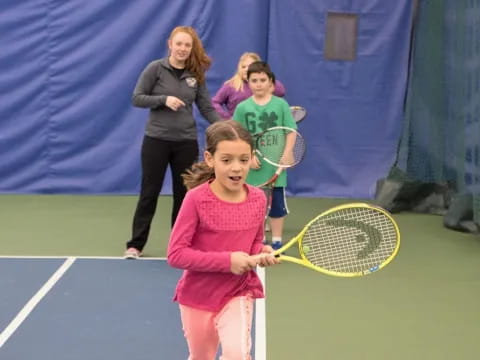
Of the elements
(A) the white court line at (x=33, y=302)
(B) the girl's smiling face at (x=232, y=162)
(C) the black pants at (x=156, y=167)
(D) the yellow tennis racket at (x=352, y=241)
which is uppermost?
(B) the girl's smiling face at (x=232, y=162)

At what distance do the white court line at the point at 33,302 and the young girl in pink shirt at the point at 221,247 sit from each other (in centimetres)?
157

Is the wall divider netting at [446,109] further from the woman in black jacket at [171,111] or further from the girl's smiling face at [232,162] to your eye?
the girl's smiling face at [232,162]

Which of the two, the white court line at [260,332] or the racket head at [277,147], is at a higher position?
the racket head at [277,147]

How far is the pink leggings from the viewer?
2822mm

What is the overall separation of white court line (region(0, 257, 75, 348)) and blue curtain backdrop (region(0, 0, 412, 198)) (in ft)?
9.91

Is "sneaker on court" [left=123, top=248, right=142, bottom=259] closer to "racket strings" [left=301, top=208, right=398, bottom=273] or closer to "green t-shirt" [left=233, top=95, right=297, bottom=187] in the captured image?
"green t-shirt" [left=233, top=95, right=297, bottom=187]

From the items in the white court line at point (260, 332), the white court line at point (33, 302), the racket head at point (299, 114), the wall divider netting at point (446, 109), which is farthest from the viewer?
the racket head at point (299, 114)

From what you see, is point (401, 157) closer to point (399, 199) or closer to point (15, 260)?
point (399, 199)

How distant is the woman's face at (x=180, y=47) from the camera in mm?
5418

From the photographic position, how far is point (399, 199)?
783 centimetres

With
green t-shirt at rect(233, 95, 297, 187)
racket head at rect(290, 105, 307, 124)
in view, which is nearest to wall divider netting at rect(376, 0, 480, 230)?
racket head at rect(290, 105, 307, 124)

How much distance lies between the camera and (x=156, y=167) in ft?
18.4

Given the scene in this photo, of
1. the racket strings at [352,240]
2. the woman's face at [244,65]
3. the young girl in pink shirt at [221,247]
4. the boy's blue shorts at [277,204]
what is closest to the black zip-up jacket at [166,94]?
the boy's blue shorts at [277,204]

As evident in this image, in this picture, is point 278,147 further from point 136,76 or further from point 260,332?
point 136,76
